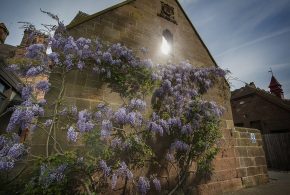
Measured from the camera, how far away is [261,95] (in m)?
20.2

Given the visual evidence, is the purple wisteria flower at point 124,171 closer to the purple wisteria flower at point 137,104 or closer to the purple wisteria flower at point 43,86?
the purple wisteria flower at point 137,104

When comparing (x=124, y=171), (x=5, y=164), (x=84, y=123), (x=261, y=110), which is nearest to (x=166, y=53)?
(x=84, y=123)

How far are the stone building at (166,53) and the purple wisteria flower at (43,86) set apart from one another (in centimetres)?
18

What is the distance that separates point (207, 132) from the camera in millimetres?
6328

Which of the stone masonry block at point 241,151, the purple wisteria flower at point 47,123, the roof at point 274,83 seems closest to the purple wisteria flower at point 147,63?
the purple wisteria flower at point 47,123

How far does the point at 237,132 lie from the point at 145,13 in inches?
235

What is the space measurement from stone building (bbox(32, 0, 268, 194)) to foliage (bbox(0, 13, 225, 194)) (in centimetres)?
35

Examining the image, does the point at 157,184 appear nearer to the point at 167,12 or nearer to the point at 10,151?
the point at 10,151

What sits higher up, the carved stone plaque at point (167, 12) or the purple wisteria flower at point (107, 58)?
the carved stone plaque at point (167, 12)

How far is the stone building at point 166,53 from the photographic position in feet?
17.9

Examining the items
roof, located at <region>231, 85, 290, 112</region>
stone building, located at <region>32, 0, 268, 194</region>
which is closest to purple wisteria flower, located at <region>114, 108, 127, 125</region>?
stone building, located at <region>32, 0, 268, 194</region>

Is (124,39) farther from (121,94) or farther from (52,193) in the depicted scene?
(52,193)

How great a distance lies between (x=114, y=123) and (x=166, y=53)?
3633 millimetres

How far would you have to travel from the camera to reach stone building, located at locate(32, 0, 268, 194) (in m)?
5.46
